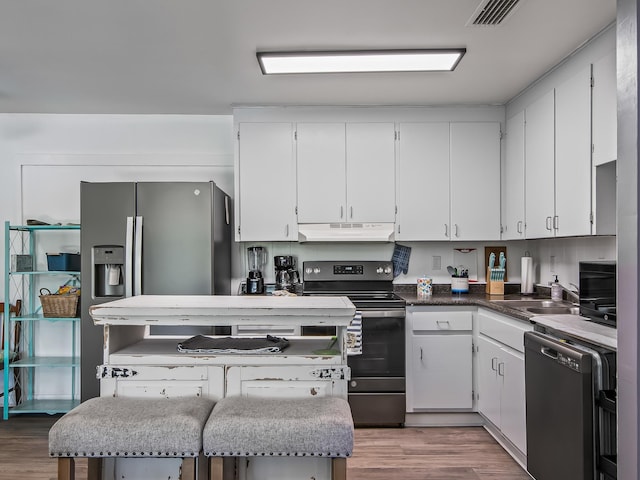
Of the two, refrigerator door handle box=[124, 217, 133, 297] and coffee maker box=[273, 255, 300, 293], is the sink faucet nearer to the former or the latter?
coffee maker box=[273, 255, 300, 293]

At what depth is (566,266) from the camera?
3410mm

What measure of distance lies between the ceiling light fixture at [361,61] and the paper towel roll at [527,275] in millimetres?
1650

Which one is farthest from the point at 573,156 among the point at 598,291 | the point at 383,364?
the point at 383,364

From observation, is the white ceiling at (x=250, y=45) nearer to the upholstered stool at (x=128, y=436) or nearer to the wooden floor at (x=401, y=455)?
the upholstered stool at (x=128, y=436)

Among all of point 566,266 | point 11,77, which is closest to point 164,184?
point 11,77

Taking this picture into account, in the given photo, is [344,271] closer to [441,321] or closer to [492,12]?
[441,321]

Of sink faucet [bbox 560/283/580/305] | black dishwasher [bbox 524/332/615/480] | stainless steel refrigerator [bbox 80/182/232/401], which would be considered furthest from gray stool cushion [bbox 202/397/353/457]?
sink faucet [bbox 560/283/580/305]

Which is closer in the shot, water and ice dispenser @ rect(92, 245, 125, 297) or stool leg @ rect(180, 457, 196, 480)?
stool leg @ rect(180, 457, 196, 480)

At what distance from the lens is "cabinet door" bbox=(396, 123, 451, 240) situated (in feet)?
12.7

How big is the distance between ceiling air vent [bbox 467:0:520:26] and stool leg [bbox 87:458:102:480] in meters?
2.41

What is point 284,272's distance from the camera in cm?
403

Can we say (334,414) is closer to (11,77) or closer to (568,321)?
(568,321)

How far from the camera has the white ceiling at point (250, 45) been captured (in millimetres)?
2309

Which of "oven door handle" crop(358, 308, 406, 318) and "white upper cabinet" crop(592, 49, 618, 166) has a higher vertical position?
"white upper cabinet" crop(592, 49, 618, 166)
